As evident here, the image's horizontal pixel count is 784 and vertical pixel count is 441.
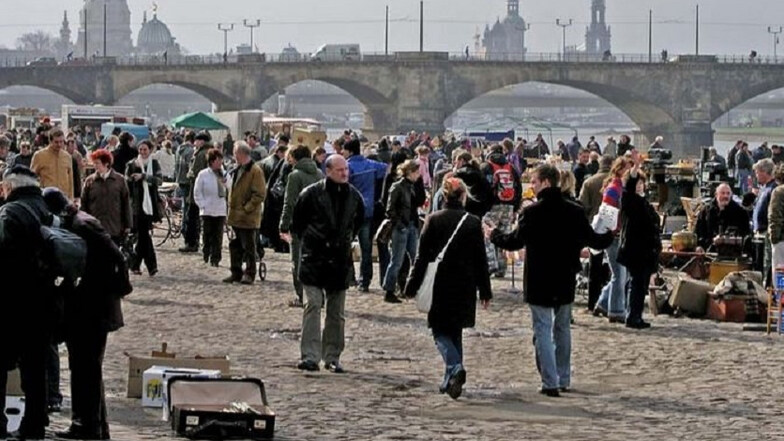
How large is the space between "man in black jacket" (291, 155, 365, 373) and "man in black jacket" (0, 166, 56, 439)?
12.1 ft

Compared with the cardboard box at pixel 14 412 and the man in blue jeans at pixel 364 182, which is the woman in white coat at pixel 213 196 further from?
the cardboard box at pixel 14 412

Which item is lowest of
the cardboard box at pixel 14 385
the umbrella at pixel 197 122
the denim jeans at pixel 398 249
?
the cardboard box at pixel 14 385

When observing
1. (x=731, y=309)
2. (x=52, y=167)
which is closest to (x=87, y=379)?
(x=731, y=309)

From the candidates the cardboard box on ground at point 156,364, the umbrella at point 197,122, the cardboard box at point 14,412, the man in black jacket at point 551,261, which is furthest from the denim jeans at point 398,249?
the umbrella at point 197,122

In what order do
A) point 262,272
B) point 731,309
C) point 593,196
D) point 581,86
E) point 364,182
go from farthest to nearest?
point 581,86, point 262,272, point 364,182, point 593,196, point 731,309

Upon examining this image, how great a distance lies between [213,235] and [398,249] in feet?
12.4

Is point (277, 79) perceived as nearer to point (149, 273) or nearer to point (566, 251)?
point (149, 273)

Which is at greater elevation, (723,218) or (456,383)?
(723,218)

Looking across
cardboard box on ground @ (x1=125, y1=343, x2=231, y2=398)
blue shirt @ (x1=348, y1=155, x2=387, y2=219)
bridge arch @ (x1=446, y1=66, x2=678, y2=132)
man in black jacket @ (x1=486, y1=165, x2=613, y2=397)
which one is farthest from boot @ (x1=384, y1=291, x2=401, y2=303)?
bridge arch @ (x1=446, y1=66, x2=678, y2=132)

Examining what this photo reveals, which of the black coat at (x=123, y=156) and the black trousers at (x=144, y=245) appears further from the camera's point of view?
the black coat at (x=123, y=156)

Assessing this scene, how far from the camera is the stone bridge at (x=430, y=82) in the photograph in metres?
95.6

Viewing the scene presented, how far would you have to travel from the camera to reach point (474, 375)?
1366 cm

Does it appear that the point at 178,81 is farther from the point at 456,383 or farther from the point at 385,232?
the point at 456,383

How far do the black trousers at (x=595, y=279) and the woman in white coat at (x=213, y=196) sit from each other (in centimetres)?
480
